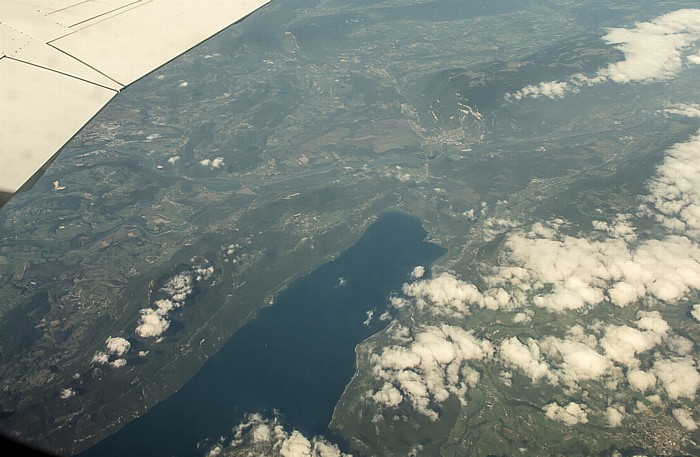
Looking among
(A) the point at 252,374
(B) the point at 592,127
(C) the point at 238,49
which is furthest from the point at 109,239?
(B) the point at 592,127

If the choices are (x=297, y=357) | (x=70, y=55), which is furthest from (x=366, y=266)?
(x=70, y=55)

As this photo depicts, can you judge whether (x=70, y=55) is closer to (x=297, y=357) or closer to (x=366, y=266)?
(x=297, y=357)

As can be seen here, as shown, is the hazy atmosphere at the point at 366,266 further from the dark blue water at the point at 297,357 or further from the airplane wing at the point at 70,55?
the airplane wing at the point at 70,55

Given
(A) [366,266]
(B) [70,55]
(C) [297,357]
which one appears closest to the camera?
(B) [70,55]

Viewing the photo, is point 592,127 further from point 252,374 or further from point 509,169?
point 252,374

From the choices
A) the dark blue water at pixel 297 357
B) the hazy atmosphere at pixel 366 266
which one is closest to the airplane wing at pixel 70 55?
the hazy atmosphere at pixel 366 266

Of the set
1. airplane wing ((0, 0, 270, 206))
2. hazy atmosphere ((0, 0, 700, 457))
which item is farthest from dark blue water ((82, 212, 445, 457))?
airplane wing ((0, 0, 270, 206))
